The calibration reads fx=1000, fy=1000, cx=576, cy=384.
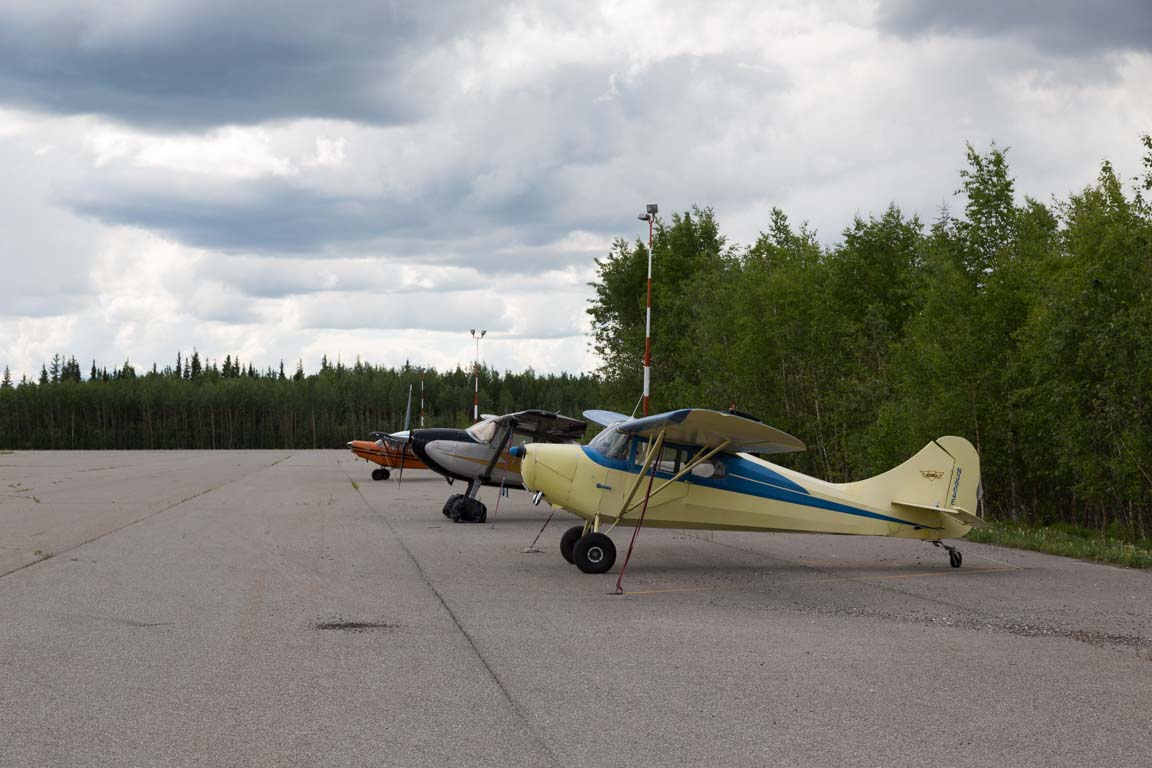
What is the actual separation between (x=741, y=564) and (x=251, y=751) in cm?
935

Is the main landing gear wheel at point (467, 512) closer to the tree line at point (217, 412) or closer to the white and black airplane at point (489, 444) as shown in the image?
the white and black airplane at point (489, 444)

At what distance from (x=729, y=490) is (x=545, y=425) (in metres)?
8.00

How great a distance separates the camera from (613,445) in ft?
42.5

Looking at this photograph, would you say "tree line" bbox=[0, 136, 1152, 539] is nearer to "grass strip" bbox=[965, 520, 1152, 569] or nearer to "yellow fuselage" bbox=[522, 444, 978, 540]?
"grass strip" bbox=[965, 520, 1152, 569]

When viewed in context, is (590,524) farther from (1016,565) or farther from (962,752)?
(962,752)

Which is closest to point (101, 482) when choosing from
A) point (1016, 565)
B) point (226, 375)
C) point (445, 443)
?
point (445, 443)

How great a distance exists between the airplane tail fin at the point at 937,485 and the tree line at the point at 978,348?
5.42 metres

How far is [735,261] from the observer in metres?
47.1

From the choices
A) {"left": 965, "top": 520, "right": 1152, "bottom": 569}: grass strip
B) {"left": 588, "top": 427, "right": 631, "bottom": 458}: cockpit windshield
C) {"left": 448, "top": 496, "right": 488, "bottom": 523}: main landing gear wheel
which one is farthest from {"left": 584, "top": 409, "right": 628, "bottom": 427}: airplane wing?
{"left": 965, "top": 520, "right": 1152, "bottom": 569}: grass strip

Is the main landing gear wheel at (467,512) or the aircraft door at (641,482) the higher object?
the aircraft door at (641,482)

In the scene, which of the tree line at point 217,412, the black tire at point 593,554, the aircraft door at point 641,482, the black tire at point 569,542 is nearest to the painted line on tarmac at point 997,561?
the aircraft door at point 641,482

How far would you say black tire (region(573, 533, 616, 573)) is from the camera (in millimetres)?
11875

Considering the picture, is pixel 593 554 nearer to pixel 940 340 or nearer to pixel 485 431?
pixel 485 431

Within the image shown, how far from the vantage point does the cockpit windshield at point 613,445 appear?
12898mm
